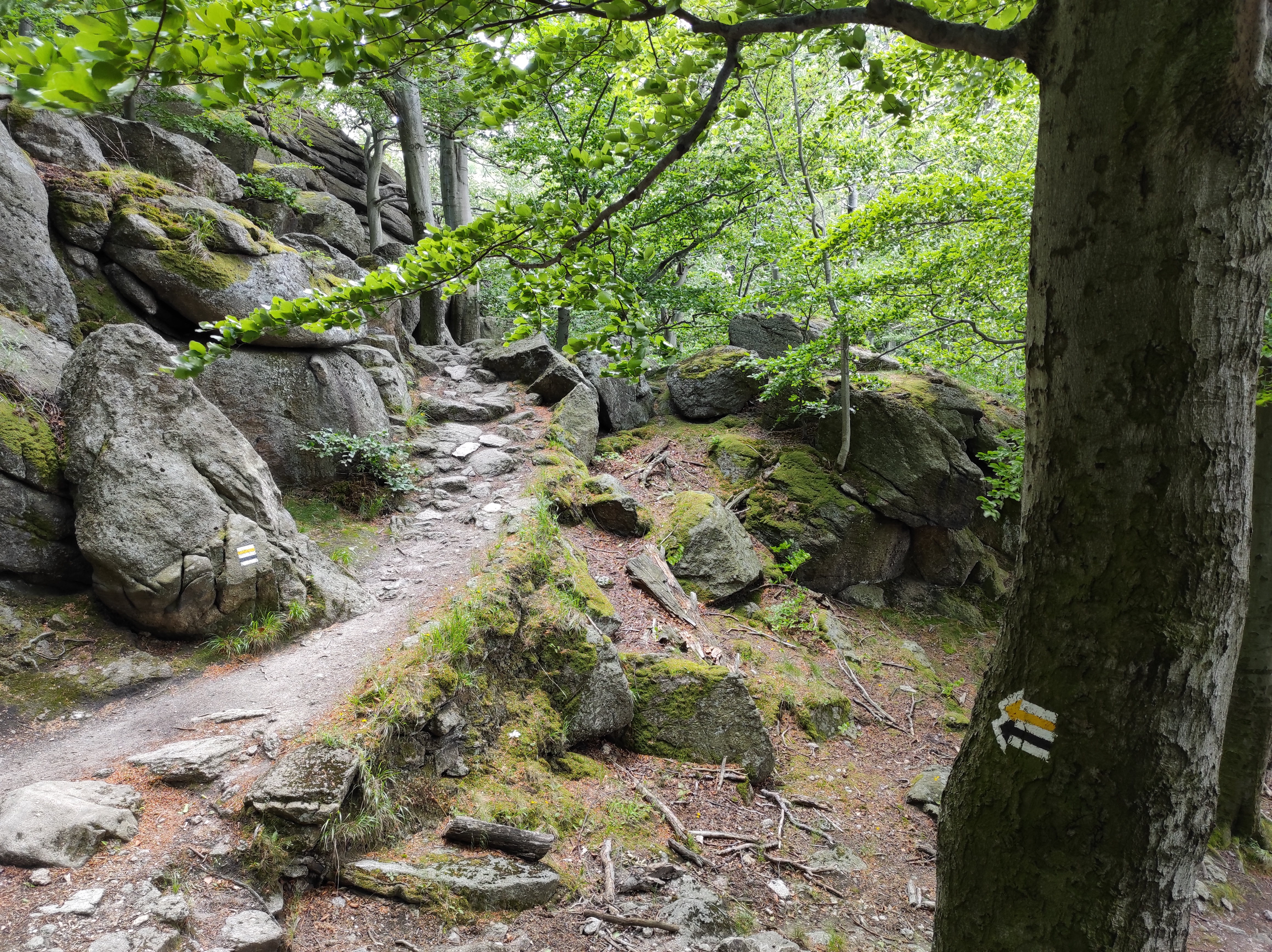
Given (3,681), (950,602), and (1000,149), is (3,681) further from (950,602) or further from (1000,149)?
(1000,149)

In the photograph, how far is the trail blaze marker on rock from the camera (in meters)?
1.91

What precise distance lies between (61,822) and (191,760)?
680 millimetres

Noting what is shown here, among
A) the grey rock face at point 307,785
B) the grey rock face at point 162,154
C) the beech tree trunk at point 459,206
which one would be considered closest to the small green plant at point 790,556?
the grey rock face at point 307,785

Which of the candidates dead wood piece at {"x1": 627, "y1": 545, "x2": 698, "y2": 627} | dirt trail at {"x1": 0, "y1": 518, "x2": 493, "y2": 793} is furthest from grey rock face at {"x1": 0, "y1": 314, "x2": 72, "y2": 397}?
dead wood piece at {"x1": 627, "y1": 545, "x2": 698, "y2": 627}

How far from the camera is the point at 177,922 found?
9.99 ft

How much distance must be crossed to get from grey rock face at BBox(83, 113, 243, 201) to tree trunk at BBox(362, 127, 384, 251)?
9236mm

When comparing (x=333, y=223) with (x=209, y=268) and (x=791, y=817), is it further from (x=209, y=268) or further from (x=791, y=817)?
(x=791, y=817)

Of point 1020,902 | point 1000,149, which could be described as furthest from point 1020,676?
point 1000,149

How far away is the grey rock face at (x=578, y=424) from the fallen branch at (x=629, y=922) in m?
8.00

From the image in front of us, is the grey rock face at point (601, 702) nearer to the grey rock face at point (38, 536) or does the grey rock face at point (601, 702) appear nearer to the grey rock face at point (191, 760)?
the grey rock face at point (191, 760)

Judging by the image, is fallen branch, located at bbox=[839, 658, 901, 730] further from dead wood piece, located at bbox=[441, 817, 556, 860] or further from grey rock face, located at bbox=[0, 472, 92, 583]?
grey rock face, located at bbox=[0, 472, 92, 583]

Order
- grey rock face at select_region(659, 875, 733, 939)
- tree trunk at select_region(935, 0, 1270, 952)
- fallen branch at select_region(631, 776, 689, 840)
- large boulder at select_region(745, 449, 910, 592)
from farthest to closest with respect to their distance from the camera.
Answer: large boulder at select_region(745, 449, 910, 592), fallen branch at select_region(631, 776, 689, 840), grey rock face at select_region(659, 875, 733, 939), tree trunk at select_region(935, 0, 1270, 952)

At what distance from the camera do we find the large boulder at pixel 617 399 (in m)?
13.7

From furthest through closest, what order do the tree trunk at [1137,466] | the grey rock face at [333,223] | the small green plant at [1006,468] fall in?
1. the grey rock face at [333,223]
2. the small green plant at [1006,468]
3. the tree trunk at [1137,466]
